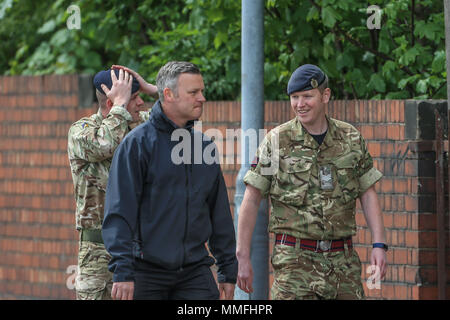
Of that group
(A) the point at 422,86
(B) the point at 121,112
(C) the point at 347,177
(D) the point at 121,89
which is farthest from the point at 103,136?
(A) the point at 422,86

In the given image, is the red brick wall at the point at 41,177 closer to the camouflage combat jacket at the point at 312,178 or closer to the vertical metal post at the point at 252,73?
the vertical metal post at the point at 252,73

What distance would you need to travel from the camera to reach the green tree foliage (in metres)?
8.72

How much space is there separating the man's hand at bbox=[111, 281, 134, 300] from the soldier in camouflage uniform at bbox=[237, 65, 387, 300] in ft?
3.41

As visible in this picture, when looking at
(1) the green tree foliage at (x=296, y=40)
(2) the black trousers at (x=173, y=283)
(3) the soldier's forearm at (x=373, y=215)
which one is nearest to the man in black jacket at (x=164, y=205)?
(2) the black trousers at (x=173, y=283)

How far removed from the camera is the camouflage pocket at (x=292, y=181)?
5.76 metres

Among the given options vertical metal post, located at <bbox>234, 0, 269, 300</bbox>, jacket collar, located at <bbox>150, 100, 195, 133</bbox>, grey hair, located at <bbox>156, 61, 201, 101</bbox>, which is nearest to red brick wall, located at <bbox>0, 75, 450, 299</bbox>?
vertical metal post, located at <bbox>234, 0, 269, 300</bbox>

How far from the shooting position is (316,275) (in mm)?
5707

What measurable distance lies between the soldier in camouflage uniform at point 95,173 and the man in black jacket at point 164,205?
64cm

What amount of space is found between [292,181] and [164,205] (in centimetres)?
108

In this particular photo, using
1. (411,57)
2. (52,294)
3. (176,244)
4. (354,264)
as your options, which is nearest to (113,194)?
(176,244)

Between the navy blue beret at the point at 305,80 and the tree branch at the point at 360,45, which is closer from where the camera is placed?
the navy blue beret at the point at 305,80

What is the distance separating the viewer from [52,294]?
9.96m

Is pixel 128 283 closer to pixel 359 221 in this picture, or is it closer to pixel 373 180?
pixel 373 180

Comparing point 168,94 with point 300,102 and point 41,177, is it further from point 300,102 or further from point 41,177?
point 41,177
